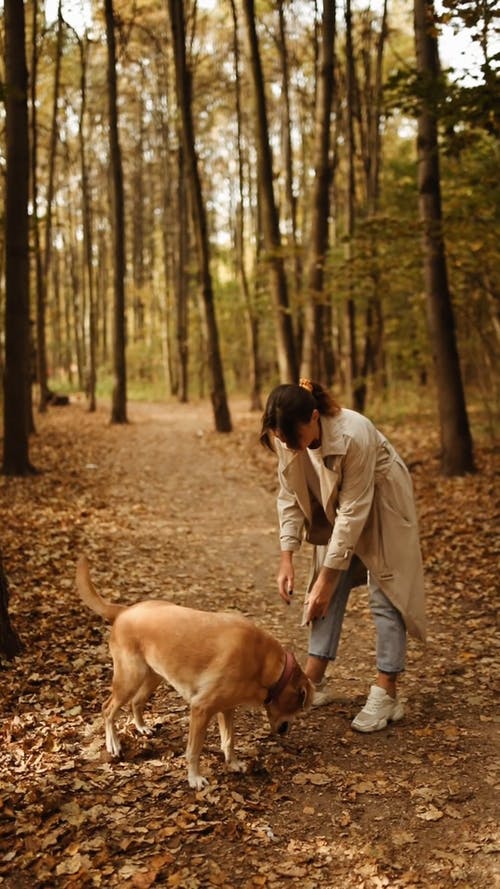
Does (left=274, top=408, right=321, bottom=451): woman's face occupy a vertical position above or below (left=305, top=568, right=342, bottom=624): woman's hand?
above

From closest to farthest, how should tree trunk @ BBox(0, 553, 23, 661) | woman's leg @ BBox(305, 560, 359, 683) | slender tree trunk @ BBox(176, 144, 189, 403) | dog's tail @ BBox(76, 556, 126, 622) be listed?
dog's tail @ BBox(76, 556, 126, 622), woman's leg @ BBox(305, 560, 359, 683), tree trunk @ BBox(0, 553, 23, 661), slender tree trunk @ BBox(176, 144, 189, 403)

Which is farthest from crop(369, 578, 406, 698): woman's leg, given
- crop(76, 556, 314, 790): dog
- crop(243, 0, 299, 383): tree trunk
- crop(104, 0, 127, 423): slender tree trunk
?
crop(104, 0, 127, 423): slender tree trunk

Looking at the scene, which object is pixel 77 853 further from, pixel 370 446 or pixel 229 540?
pixel 229 540

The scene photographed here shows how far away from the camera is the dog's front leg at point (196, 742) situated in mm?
3682

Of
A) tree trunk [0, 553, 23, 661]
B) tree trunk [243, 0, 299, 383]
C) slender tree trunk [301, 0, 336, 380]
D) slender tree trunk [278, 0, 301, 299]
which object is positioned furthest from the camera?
slender tree trunk [278, 0, 301, 299]

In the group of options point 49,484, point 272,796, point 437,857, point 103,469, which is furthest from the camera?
point 103,469

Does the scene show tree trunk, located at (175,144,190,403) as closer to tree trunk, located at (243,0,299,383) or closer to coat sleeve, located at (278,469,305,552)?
tree trunk, located at (243,0,299,383)

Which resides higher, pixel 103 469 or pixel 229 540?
pixel 103 469

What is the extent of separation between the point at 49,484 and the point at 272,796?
876cm

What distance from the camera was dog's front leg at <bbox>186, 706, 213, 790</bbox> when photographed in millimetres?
3682

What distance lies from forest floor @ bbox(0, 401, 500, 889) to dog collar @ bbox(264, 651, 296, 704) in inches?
16.7

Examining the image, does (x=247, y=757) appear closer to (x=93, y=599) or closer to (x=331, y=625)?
(x=331, y=625)

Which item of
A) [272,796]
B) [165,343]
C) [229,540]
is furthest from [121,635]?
[165,343]

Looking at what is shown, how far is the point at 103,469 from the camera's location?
1390 cm
